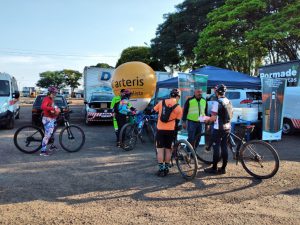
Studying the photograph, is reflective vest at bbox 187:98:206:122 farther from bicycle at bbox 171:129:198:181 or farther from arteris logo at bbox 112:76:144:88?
arteris logo at bbox 112:76:144:88

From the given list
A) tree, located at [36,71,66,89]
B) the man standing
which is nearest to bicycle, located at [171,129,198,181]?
the man standing

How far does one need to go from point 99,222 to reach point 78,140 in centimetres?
520

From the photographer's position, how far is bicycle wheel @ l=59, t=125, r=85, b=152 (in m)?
9.16

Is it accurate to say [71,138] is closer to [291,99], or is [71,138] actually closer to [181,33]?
[291,99]

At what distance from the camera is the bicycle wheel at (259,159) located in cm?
647

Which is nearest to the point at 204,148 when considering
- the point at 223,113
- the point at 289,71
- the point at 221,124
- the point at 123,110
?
the point at 221,124

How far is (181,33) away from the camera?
31.8 meters

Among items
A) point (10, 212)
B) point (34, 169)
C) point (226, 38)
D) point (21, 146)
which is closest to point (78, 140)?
point (21, 146)

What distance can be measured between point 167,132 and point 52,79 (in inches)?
3999

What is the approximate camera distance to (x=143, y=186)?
600 cm

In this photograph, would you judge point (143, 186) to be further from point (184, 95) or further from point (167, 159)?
point (184, 95)

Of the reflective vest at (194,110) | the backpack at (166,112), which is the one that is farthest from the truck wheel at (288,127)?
the backpack at (166,112)

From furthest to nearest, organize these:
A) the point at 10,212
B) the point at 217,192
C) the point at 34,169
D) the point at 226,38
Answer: the point at 226,38, the point at 34,169, the point at 217,192, the point at 10,212

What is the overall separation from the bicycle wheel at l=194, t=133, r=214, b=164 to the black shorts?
3.40 feet
